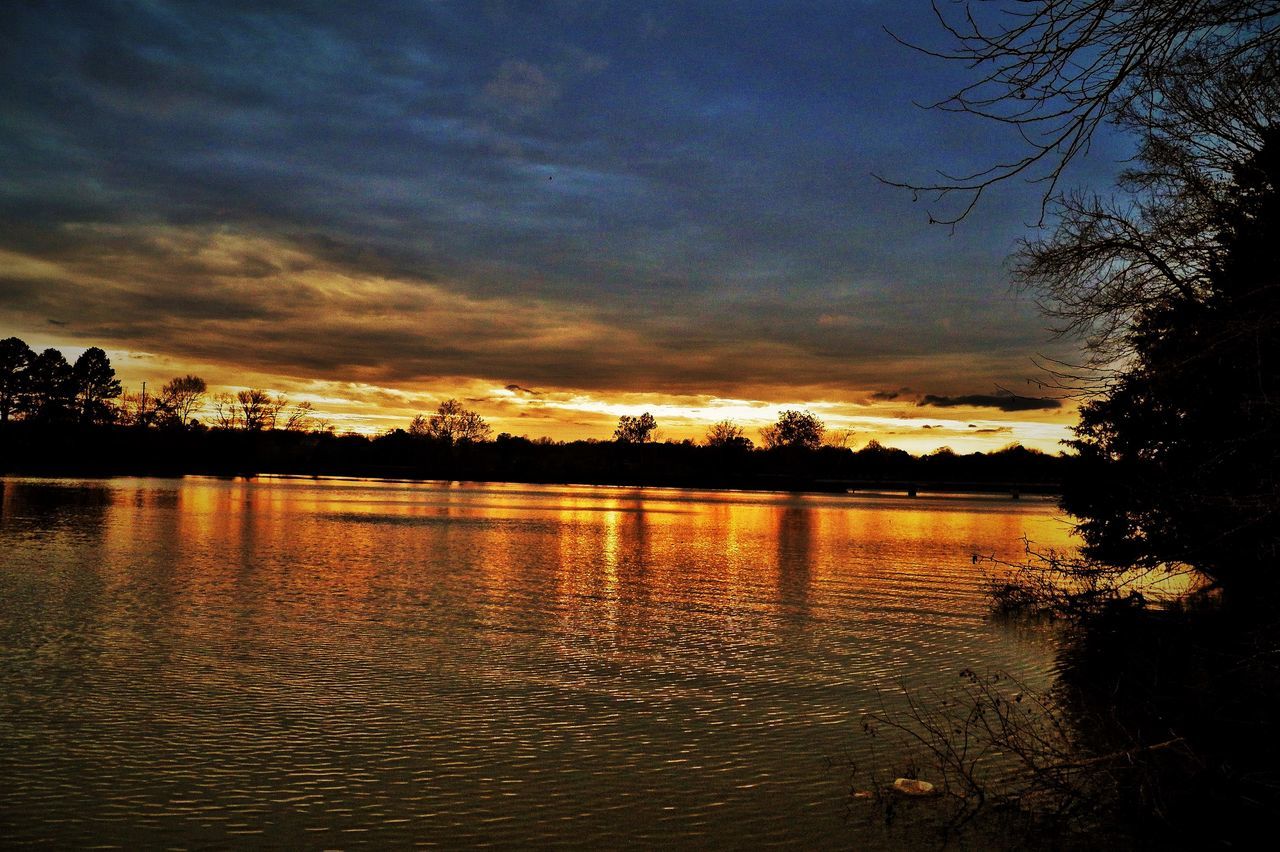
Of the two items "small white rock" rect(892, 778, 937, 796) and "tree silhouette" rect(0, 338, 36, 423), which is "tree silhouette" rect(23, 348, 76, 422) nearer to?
"tree silhouette" rect(0, 338, 36, 423)

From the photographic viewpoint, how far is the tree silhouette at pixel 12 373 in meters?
127

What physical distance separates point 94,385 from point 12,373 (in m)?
11.7

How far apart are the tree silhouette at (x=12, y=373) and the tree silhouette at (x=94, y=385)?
6489mm

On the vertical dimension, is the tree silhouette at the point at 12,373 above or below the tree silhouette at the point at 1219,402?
above

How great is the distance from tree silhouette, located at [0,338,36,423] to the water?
381ft

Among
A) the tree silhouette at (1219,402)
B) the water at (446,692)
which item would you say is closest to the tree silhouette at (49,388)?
the water at (446,692)

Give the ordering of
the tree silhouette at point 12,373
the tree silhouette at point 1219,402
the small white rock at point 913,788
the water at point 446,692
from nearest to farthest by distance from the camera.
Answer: the tree silhouette at point 1219,402
the water at point 446,692
the small white rock at point 913,788
the tree silhouette at point 12,373

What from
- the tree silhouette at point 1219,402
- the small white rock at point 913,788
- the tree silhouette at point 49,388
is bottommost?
the small white rock at point 913,788

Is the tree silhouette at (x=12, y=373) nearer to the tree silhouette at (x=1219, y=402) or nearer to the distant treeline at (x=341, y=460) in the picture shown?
the distant treeline at (x=341, y=460)

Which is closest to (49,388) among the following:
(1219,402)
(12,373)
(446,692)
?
(12,373)

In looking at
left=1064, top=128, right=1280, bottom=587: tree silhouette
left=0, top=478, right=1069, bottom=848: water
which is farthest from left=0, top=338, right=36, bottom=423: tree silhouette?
left=1064, top=128, right=1280, bottom=587: tree silhouette

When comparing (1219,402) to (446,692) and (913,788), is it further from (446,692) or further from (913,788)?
(446,692)

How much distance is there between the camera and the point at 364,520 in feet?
169

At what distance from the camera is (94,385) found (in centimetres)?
13812
